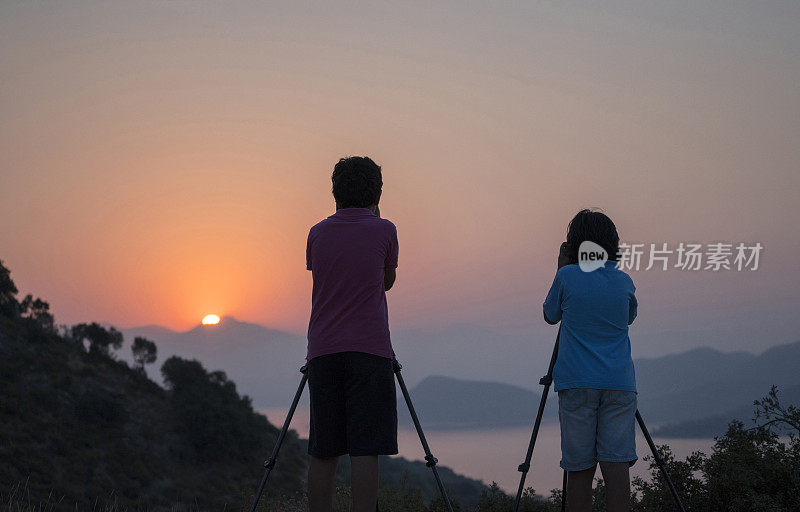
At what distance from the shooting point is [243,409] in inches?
1590

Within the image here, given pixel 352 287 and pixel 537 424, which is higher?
pixel 352 287

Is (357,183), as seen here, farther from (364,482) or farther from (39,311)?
(39,311)

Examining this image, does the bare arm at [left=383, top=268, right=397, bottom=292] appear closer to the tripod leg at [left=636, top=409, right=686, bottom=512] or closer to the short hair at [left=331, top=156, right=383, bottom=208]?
the short hair at [left=331, top=156, right=383, bottom=208]

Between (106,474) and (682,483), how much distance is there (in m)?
29.3

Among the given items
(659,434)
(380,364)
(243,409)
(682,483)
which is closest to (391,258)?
(380,364)

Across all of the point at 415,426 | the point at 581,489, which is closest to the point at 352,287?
the point at 415,426

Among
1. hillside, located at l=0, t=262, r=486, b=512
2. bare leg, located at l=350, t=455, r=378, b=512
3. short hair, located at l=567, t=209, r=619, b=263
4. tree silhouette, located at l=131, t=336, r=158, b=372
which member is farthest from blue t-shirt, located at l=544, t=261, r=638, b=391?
tree silhouette, located at l=131, t=336, r=158, b=372

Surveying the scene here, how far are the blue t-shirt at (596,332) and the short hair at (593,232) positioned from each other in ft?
0.63

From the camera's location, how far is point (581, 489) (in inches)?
177

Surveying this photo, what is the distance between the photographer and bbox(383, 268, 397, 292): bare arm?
4270 mm

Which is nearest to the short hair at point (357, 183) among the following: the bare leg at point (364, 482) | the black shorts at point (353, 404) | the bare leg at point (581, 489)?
the black shorts at point (353, 404)

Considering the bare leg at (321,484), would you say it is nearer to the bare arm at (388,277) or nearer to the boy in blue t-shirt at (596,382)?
the bare arm at (388,277)

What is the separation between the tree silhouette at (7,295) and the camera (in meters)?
40.4

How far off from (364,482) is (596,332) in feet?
5.75
